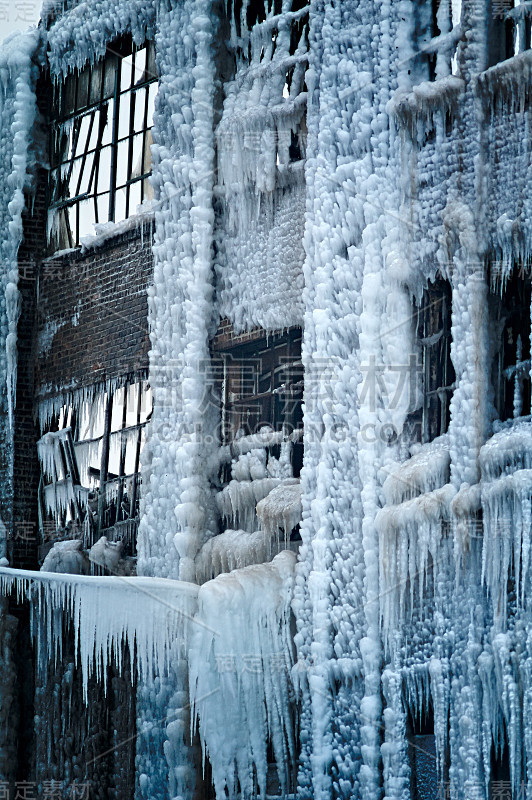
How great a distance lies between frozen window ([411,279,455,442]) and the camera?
11188 millimetres

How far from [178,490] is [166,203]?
8.72 feet

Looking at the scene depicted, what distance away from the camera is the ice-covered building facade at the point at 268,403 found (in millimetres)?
10641

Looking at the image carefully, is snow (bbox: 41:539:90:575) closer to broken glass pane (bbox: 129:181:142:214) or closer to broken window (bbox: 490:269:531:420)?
broken glass pane (bbox: 129:181:142:214)

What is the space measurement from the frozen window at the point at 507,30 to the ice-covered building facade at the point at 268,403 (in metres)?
0.02

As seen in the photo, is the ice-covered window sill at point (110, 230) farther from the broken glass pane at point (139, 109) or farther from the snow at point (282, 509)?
the snow at point (282, 509)

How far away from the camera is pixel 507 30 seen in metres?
11.0

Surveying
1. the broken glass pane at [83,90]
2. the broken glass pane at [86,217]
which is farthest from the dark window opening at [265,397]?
the broken glass pane at [83,90]

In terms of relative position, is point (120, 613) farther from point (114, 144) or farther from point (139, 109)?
point (139, 109)

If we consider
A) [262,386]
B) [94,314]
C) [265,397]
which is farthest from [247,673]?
[94,314]

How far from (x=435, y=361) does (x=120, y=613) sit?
3.38 meters

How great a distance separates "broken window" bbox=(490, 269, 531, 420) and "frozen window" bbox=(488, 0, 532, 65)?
167 cm

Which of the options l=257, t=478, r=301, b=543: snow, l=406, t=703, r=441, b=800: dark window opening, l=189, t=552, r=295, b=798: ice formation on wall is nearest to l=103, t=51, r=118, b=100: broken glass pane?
l=257, t=478, r=301, b=543: snow

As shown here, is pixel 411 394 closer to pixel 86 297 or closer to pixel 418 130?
pixel 418 130

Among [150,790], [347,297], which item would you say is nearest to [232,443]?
[347,297]
